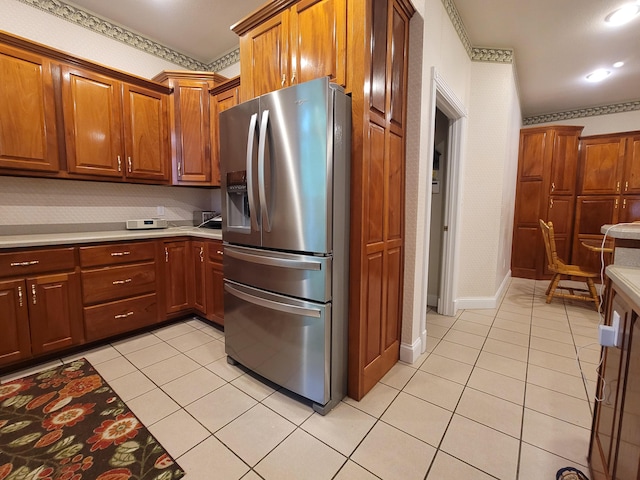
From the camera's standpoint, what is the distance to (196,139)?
301 centimetres

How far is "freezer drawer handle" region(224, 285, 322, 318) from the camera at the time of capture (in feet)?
5.06

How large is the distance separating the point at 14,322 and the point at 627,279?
10.7 ft

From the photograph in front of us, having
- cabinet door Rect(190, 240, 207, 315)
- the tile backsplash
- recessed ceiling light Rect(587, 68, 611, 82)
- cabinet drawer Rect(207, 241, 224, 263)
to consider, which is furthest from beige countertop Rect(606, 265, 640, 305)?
recessed ceiling light Rect(587, 68, 611, 82)

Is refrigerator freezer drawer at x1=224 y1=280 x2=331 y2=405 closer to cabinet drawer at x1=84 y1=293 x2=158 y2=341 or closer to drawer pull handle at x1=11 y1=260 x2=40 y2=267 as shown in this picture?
cabinet drawer at x1=84 y1=293 x2=158 y2=341

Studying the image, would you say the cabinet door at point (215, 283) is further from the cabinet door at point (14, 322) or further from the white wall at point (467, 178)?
the white wall at point (467, 178)

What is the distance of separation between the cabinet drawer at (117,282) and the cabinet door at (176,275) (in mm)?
133

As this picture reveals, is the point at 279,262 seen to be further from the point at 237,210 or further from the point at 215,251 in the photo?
the point at 215,251

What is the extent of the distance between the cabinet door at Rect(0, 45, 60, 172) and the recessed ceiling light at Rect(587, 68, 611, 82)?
18.8ft

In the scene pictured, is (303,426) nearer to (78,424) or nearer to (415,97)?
(78,424)

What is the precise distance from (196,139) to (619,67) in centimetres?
500

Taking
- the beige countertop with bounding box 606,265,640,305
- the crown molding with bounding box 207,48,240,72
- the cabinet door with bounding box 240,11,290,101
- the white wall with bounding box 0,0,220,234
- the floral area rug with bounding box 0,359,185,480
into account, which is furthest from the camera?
the crown molding with bounding box 207,48,240,72

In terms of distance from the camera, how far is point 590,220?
4496 mm

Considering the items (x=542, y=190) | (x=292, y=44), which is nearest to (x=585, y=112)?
(x=542, y=190)

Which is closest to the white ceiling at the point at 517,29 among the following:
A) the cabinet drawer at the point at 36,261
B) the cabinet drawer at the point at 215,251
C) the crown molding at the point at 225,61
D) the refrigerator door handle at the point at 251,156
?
the crown molding at the point at 225,61
